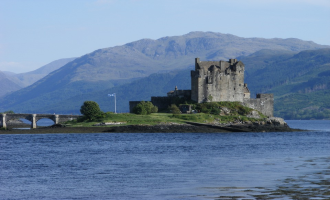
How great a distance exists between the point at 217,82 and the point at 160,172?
243ft

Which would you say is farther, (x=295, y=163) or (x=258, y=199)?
(x=295, y=163)

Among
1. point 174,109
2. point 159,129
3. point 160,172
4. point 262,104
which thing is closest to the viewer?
point 160,172

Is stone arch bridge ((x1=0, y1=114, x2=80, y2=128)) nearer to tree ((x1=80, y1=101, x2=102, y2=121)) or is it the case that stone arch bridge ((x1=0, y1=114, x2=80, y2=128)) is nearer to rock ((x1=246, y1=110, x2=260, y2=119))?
tree ((x1=80, y1=101, x2=102, y2=121))

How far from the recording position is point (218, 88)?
120438mm

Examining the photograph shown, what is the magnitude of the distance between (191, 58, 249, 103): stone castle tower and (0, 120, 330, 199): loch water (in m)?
43.4

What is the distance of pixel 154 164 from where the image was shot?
2117 inches

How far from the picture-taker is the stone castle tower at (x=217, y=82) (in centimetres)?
11906

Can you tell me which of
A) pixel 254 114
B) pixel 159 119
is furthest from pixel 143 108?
pixel 254 114

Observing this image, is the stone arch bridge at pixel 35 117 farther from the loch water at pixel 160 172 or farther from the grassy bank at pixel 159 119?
the loch water at pixel 160 172

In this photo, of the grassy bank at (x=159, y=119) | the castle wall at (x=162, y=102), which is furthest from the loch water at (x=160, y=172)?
the castle wall at (x=162, y=102)

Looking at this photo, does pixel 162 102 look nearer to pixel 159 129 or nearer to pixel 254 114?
pixel 254 114

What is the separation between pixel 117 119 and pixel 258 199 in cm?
7643

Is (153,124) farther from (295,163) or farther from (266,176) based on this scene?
(266,176)

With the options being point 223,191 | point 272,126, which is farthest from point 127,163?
point 272,126
